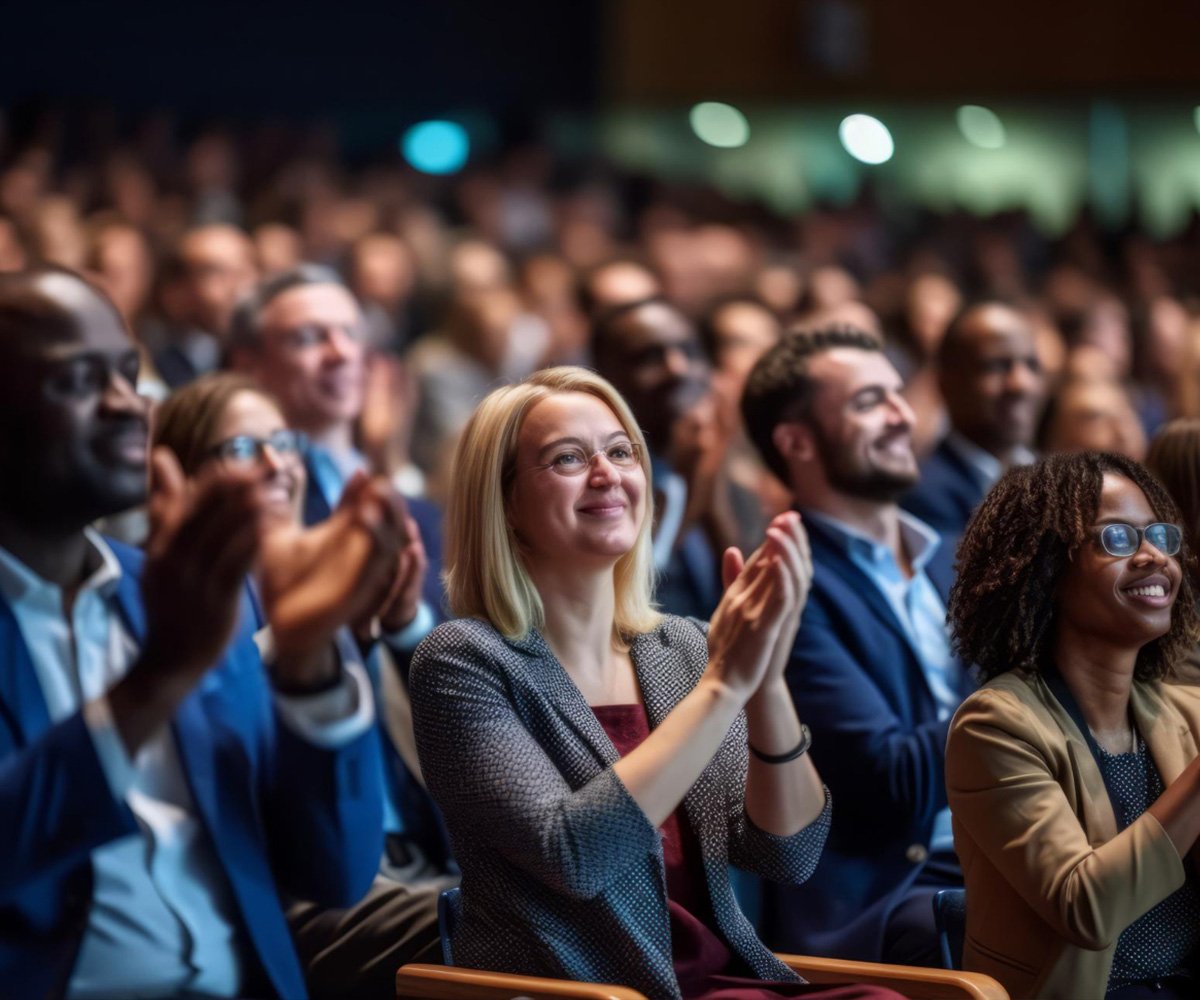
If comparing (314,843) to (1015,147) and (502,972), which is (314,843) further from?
(1015,147)

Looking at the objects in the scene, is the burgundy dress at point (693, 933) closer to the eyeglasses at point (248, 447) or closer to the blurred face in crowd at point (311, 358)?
the eyeglasses at point (248, 447)

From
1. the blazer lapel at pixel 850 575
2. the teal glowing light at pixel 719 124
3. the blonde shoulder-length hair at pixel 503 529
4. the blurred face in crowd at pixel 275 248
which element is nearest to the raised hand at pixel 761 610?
the blonde shoulder-length hair at pixel 503 529

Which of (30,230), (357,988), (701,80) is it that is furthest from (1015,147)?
(357,988)

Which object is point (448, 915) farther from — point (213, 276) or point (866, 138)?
point (866, 138)

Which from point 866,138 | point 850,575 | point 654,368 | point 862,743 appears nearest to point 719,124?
point 866,138

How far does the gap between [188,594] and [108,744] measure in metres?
0.17

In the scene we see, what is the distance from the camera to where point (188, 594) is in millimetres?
1391

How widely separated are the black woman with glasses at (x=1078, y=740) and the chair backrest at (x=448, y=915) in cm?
58

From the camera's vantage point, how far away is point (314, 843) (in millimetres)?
1706

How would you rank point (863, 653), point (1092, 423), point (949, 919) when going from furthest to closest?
point (1092, 423), point (863, 653), point (949, 919)

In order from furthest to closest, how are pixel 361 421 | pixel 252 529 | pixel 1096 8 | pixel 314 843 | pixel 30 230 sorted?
pixel 1096 8 < pixel 30 230 < pixel 361 421 < pixel 314 843 < pixel 252 529

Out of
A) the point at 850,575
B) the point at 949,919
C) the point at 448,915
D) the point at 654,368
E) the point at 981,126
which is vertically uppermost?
the point at 981,126

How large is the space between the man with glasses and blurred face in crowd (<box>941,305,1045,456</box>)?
128cm

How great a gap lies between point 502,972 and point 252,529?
636mm
